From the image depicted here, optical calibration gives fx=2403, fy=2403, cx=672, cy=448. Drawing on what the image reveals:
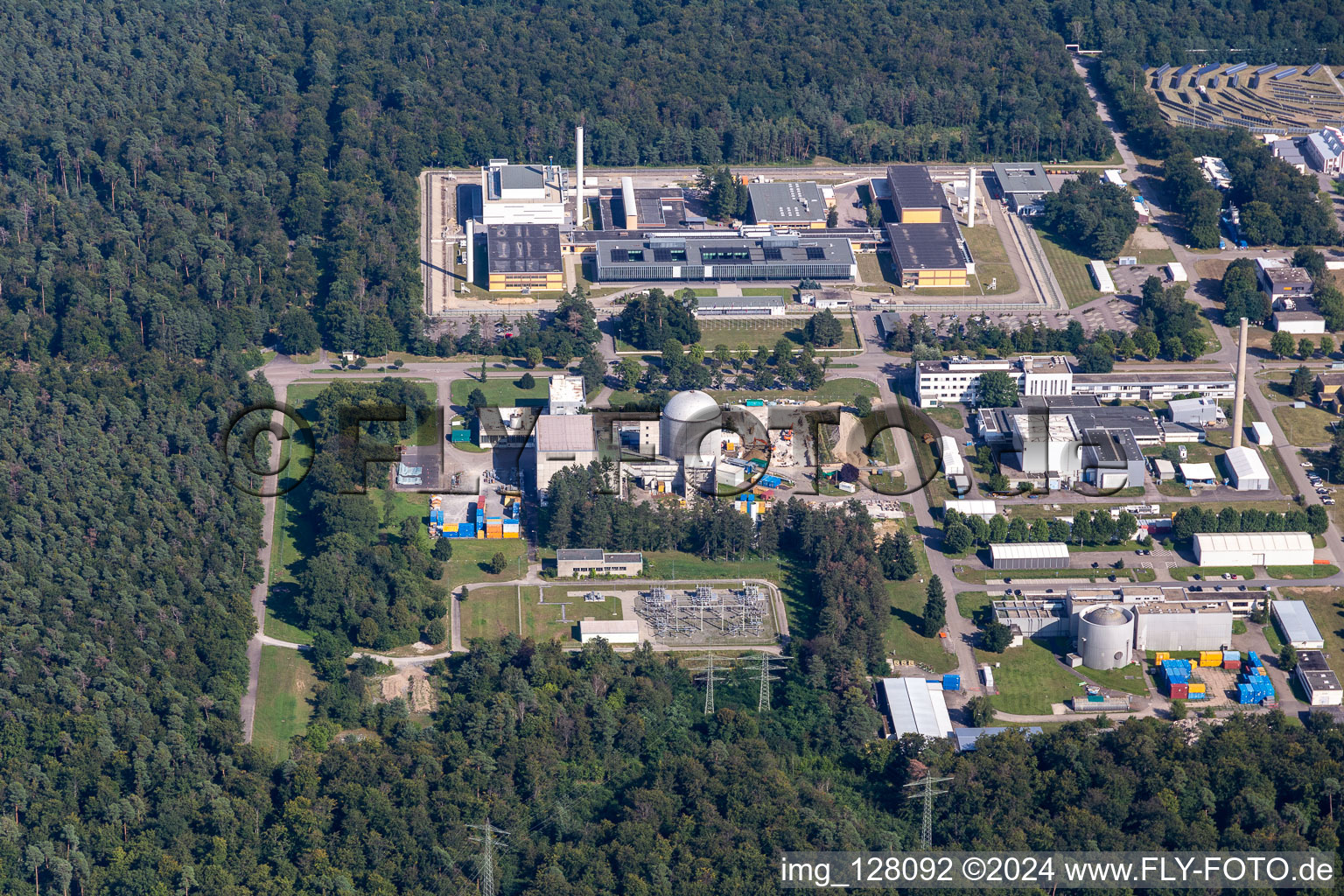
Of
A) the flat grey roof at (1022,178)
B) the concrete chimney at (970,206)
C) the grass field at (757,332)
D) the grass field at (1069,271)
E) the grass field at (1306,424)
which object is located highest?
the flat grey roof at (1022,178)

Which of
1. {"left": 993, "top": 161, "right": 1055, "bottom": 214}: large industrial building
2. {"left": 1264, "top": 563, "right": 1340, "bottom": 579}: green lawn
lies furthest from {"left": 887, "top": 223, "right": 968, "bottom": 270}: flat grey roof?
{"left": 1264, "top": 563, "right": 1340, "bottom": 579}: green lawn

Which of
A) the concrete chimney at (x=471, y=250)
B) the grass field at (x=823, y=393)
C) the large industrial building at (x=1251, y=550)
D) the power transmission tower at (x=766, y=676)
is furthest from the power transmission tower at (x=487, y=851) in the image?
the concrete chimney at (x=471, y=250)

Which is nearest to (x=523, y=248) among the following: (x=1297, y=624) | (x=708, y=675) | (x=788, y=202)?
(x=788, y=202)

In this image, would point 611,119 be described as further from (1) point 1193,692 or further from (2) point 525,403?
(1) point 1193,692

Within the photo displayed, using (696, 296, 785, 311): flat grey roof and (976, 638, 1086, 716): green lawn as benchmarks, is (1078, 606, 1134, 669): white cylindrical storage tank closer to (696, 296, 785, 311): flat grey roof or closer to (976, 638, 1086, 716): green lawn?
(976, 638, 1086, 716): green lawn

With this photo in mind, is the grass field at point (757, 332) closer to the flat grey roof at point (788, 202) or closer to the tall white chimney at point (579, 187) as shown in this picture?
the flat grey roof at point (788, 202)

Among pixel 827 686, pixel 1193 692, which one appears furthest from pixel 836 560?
pixel 1193 692

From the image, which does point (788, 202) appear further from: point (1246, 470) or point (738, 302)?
point (1246, 470)
